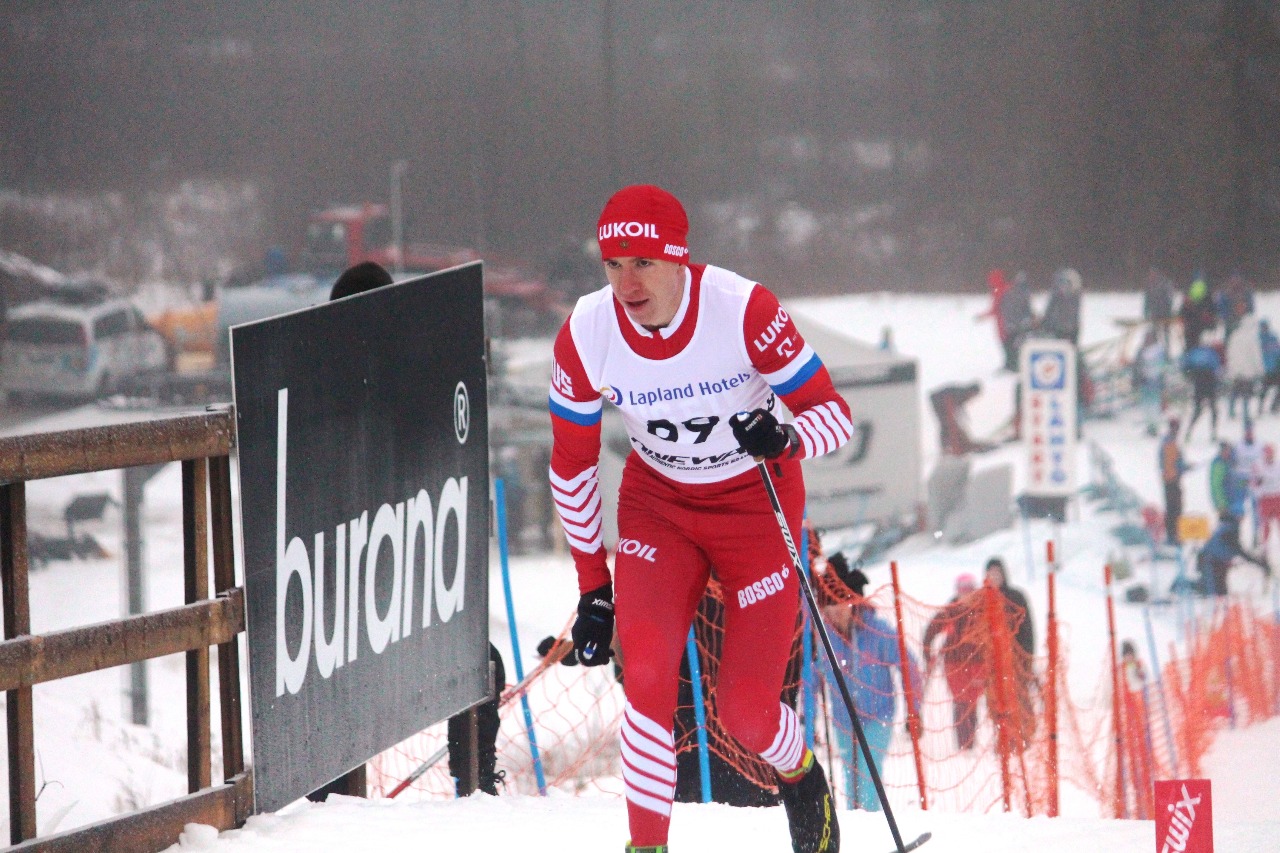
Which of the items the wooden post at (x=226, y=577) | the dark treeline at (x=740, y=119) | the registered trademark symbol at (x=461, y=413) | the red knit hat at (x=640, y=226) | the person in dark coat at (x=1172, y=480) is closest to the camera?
the red knit hat at (x=640, y=226)

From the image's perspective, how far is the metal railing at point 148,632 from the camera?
261cm

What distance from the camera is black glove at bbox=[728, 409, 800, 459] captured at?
8.95ft

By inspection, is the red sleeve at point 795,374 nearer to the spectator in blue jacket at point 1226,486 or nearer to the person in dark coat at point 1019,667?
the person in dark coat at point 1019,667

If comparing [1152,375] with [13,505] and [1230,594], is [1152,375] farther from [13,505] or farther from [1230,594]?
[13,505]

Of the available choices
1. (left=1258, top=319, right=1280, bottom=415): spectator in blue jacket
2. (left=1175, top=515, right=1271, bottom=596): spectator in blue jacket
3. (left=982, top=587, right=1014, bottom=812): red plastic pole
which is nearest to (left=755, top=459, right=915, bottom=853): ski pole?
(left=982, top=587, right=1014, bottom=812): red plastic pole

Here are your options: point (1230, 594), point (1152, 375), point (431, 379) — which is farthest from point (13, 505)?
point (1152, 375)

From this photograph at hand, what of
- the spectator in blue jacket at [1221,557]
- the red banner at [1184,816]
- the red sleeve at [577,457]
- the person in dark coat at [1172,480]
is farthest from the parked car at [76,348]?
the red banner at [1184,816]

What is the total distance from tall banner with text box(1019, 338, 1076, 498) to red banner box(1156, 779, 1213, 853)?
1613 cm

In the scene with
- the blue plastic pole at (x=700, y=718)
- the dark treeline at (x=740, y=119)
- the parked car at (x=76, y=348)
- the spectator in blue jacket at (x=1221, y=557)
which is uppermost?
the dark treeline at (x=740, y=119)

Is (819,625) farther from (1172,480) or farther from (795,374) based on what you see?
(1172,480)

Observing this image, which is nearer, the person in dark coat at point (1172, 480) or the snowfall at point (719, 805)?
the snowfall at point (719, 805)

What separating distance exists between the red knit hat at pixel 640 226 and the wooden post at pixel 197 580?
3.47 feet

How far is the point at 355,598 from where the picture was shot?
132 inches

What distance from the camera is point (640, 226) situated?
2.72 m
